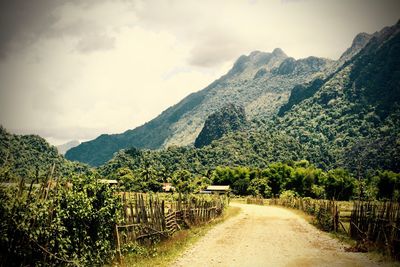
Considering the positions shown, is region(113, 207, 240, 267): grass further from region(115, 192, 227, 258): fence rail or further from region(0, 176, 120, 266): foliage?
region(0, 176, 120, 266): foliage

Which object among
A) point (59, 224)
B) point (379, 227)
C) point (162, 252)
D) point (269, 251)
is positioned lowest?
point (269, 251)

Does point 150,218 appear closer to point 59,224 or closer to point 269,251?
point 269,251

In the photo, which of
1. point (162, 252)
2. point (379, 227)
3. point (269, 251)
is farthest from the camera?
point (379, 227)

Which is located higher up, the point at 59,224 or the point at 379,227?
the point at 59,224

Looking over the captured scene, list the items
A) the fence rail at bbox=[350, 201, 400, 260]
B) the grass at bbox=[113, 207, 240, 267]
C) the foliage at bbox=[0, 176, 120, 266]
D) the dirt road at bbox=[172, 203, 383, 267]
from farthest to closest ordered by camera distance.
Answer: the fence rail at bbox=[350, 201, 400, 260]
the dirt road at bbox=[172, 203, 383, 267]
the grass at bbox=[113, 207, 240, 267]
the foliage at bbox=[0, 176, 120, 266]

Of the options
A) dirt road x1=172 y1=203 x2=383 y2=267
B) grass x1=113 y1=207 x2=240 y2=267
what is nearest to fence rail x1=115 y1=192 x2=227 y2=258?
grass x1=113 y1=207 x2=240 y2=267

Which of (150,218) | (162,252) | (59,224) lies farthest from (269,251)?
(59,224)

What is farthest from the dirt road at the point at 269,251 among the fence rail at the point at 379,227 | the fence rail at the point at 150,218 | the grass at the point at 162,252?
the fence rail at the point at 150,218

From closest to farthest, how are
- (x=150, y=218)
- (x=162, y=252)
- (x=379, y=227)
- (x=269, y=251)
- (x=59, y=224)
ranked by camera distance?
(x=59, y=224) < (x=162, y=252) < (x=269, y=251) < (x=150, y=218) < (x=379, y=227)

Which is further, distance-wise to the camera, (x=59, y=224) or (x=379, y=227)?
(x=379, y=227)

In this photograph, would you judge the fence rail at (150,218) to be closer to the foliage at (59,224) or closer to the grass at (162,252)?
the grass at (162,252)

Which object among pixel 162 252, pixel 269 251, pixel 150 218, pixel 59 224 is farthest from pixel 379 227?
pixel 59 224

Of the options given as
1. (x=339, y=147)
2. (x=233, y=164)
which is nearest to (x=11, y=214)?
(x=233, y=164)

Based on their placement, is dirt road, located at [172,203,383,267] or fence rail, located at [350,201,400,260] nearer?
dirt road, located at [172,203,383,267]
